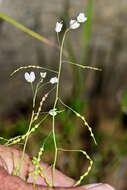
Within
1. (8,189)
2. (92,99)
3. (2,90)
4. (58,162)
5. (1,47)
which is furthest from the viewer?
(92,99)

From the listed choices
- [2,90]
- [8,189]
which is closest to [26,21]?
[2,90]

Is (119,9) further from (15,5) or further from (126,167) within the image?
(126,167)

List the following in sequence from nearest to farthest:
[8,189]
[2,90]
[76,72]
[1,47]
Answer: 1. [8,189]
2. [76,72]
3. [1,47]
4. [2,90]

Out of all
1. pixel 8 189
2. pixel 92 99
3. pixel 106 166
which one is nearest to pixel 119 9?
pixel 92 99

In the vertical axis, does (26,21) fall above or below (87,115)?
above

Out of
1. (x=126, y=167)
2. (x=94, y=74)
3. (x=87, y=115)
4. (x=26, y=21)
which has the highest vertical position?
(x=26, y=21)

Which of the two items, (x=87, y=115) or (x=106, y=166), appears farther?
(x=87, y=115)
